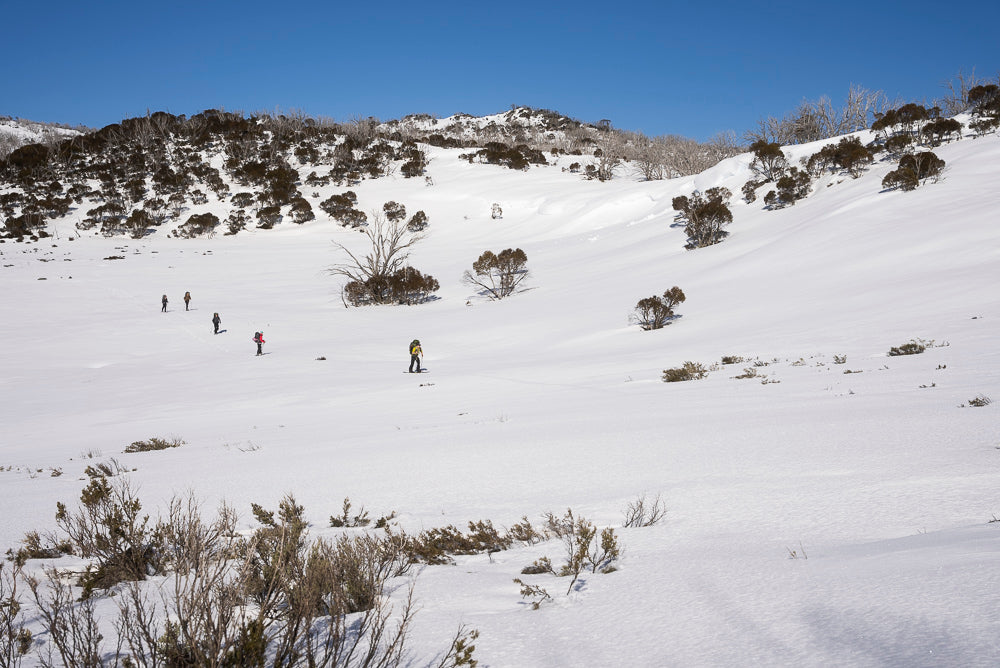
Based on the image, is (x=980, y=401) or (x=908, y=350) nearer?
(x=980, y=401)

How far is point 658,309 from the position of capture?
18.6 m

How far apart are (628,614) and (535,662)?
0.45m

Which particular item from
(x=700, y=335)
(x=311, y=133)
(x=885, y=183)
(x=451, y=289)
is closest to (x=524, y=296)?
(x=451, y=289)

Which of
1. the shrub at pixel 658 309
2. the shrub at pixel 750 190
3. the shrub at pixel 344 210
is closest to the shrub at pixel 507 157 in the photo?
the shrub at pixel 344 210

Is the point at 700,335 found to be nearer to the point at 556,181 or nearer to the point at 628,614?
the point at 628,614

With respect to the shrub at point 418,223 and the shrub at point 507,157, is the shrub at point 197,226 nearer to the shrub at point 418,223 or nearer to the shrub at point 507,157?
the shrub at point 418,223

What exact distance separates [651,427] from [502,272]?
25358mm

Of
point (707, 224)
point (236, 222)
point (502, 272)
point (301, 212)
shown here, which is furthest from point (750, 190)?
point (236, 222)

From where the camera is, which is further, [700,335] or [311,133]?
[311,133]

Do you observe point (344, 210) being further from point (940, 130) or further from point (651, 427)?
point (651, 427)

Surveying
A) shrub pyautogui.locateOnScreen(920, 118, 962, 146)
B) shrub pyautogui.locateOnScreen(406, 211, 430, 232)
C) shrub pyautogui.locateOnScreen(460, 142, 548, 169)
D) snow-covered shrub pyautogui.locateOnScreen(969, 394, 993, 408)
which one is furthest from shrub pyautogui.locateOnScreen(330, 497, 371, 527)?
shrub pyautogui.locateOnScreen(460, 142, 548, 169)

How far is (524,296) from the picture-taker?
28562mm

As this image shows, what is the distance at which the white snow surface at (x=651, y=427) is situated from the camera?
200 centimetres

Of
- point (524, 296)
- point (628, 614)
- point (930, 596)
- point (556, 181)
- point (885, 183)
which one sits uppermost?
point (556, 181)
